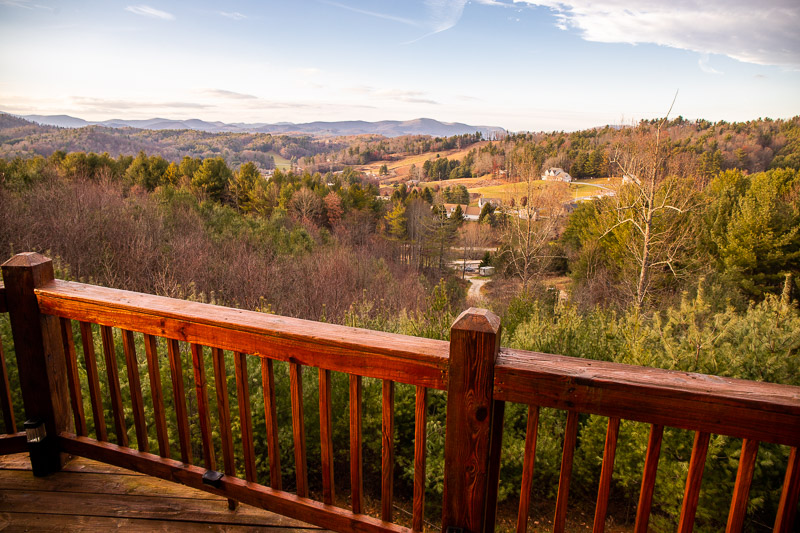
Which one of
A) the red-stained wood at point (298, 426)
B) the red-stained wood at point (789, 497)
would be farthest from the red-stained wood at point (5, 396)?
the red-stained wood at point (789, 497)

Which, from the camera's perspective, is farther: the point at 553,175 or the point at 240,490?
the point at 553,175

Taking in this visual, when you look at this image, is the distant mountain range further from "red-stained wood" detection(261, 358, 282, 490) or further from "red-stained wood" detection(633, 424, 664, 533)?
"red-stained wood" detection(633, 424, 664, 533)

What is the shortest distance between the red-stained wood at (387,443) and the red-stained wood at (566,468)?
1.61ft

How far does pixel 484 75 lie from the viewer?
4969 cm

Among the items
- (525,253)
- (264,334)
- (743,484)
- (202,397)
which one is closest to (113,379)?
(202,397)

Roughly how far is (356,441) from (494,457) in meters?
0.46

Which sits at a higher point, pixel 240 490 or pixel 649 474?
pixel 649 474

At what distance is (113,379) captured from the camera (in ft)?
5.94

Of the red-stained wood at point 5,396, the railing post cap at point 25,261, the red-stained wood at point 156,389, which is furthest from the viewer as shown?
the red-stained wood at point 5,396

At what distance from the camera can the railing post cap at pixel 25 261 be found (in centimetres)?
176

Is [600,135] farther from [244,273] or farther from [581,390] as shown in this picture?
[581,390]

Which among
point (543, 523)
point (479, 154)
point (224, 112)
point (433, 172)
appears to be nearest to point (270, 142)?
point (224, 112)

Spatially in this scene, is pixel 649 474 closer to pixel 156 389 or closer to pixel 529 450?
pixel 529 450

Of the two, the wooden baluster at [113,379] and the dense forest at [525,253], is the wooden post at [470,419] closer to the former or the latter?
the wooden baluster at [113,379]
